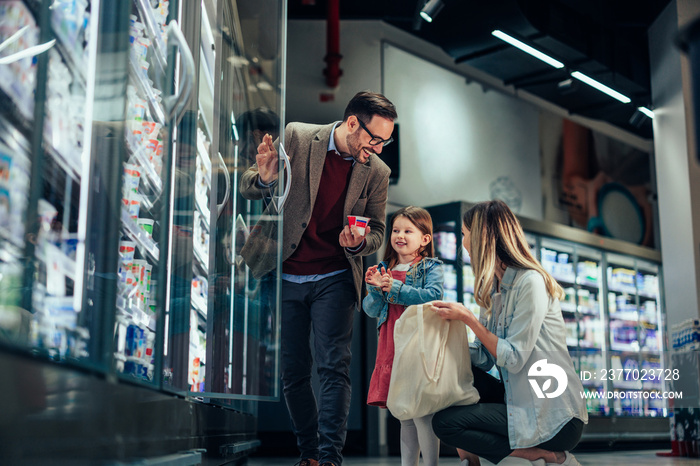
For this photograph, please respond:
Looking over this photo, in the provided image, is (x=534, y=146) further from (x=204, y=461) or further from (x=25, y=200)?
(x=25, y=200)

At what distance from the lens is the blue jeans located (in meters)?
3.00

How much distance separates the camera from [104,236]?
1489mm

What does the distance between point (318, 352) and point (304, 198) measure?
2.19ft

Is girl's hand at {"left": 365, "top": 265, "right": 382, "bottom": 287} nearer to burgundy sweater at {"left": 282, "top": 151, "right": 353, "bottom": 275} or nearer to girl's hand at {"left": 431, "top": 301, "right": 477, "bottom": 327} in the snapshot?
burgundy sweater at {"left": 282, "top": 151, "right": 353, "bottom": 275}

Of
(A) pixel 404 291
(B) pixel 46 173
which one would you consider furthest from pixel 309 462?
(B) pixel 46 173

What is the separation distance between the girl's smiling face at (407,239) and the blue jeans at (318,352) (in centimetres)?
28

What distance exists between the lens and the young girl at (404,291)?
2.86 m

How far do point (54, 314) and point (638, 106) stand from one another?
752cm

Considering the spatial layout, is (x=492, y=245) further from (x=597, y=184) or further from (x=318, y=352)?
(x=597, y=184)

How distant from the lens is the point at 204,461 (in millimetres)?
2586

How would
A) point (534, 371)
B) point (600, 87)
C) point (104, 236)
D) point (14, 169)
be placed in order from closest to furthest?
point (14, 169) < point (104, 236) < point (534, 371) < point (600, 87)

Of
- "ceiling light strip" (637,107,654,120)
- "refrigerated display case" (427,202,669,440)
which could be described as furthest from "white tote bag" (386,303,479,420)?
"ceiling light strip" (637,107,654,120)

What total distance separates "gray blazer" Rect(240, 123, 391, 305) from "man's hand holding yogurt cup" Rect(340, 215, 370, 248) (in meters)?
0.10

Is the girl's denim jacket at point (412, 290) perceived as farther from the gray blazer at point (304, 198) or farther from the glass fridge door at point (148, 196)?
the glass fridge door at point (148, 196)
